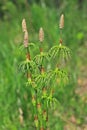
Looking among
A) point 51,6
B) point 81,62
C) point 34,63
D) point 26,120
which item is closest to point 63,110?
point 26,120

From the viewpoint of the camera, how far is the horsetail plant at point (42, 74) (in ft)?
7.36

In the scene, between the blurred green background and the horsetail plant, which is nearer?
the horsetail plant

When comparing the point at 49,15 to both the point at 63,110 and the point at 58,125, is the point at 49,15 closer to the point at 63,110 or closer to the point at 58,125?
the point at 63,110

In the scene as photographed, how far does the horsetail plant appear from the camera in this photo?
7.36 feet

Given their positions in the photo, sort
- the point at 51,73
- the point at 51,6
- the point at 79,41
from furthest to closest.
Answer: the point at 51,6
the point at 79,41
the point at 51,73

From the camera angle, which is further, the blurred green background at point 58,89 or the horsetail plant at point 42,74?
the blurred green background at point 58,89

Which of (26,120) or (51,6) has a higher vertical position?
(51,6)

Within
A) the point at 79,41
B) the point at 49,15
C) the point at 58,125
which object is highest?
the point at 49,15

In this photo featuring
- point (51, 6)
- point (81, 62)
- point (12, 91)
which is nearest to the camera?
point (12, 91)

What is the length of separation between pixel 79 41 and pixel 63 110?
4.70ft

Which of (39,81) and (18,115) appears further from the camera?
(18,115)

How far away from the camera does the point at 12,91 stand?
3.38 metres

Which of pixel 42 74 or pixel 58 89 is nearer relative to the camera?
pixel 42 74

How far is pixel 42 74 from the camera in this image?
7.66ft
